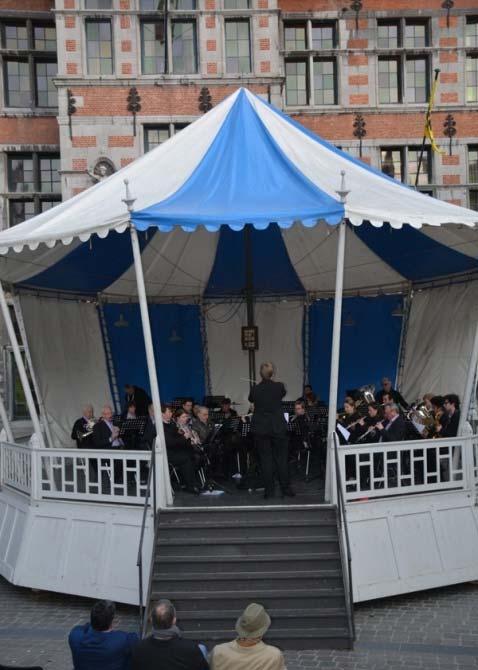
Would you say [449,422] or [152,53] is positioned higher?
[152,53]

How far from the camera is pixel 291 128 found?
1113cm

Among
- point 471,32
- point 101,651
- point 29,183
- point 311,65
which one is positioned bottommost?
point 101,651

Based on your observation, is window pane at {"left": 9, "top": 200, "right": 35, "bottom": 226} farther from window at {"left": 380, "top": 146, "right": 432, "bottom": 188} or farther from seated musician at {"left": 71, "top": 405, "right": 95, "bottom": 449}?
seated musician at {"left": 71, "top": 405, "right": 95, "bottom": 449}

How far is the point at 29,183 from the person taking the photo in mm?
18469

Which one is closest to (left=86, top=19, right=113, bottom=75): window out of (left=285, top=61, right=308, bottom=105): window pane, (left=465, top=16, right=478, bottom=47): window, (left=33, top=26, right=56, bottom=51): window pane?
(left=33, top=26, right=56, bottom=51): window pane

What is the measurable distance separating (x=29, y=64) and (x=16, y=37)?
0.81 meters

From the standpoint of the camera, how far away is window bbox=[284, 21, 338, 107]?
1842 cm

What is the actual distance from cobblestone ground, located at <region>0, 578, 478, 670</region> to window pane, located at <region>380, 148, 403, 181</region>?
11.8m

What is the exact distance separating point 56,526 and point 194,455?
6.53 ft

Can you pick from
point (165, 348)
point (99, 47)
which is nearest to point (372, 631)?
point (165, 348)

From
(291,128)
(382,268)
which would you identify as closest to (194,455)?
(291,128)

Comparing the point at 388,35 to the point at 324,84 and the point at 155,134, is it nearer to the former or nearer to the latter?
the point at 324,84

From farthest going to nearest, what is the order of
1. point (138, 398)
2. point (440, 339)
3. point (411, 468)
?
point (440, 339) → point (138, 398) → point (411, 468)

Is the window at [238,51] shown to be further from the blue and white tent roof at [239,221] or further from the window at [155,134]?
the blue and white tent roof at [239,221]
